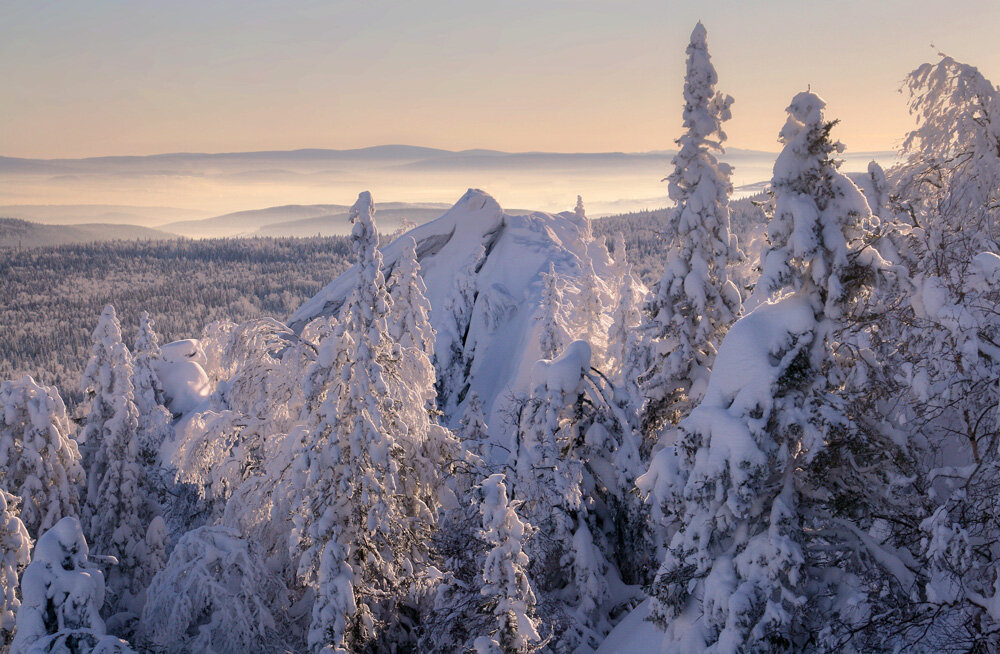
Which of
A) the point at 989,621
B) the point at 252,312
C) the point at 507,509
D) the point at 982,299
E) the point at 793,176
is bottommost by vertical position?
the point at 252,312

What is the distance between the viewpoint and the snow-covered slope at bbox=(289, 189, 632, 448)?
3866 centimetres

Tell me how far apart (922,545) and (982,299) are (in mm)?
3728

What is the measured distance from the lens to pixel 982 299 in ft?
29.4

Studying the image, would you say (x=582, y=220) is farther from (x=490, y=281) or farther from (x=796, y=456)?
(x=796, y=456)

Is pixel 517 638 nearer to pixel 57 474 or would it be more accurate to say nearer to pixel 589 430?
pixel 589 430

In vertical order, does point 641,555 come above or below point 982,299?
below

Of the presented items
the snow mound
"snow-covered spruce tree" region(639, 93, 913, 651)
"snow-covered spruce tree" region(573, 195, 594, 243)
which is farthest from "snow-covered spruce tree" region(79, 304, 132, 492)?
"snow-covered spruce tree" region(573, 195, 594, 243)

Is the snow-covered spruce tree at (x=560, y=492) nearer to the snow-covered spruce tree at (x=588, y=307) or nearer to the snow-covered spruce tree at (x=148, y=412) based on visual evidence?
the snow-covered spruce tree at (x=148, y=412)

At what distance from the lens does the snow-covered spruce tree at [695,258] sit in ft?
51.5

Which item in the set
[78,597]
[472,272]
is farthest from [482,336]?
[78,597]

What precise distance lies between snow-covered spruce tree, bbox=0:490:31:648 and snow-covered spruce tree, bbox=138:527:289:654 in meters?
2.25

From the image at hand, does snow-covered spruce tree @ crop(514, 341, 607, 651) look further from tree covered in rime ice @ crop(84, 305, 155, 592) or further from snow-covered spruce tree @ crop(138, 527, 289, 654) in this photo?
tree covered in rime ice @ crop(84, 305, 155, 592)

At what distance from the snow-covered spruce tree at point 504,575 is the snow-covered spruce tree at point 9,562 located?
9255 mm

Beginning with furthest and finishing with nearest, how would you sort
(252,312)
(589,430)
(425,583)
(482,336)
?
(252,312)
(482,336)
(589,430)
(425,583)
